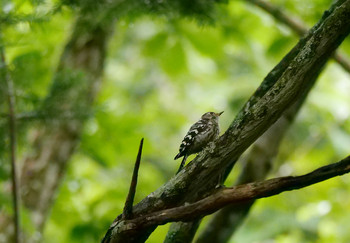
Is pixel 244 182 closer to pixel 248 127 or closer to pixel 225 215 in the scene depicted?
pixel 225 215

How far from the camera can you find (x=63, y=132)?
369cm

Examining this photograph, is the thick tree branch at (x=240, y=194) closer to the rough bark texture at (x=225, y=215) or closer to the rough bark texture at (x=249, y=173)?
the rough bark texture at (x=225, y=215)

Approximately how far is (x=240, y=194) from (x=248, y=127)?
21 centimetres

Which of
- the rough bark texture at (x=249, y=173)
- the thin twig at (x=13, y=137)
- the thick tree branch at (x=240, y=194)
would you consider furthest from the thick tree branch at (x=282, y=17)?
the thick tree branch at (x=240, y=194)

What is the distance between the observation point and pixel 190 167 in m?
1.54

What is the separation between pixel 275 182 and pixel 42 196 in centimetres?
244

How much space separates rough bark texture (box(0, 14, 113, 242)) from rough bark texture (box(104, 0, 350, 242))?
1.45 meters

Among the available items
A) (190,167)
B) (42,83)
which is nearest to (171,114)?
(42,83)

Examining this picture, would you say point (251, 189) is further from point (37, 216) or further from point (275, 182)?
point (37, 216)

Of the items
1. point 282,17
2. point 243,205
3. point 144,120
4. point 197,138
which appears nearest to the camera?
point 197,138

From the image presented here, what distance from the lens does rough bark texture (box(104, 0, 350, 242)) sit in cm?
149

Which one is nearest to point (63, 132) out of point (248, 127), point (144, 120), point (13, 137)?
point (13, 137)

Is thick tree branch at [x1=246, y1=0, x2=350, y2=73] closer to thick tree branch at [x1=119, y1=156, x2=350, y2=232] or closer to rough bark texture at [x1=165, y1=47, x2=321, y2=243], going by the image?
rough bark texture at [x1=165, y1=47, x2=321, y2=243]

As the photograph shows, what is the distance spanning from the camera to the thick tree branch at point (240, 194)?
4.43ft
